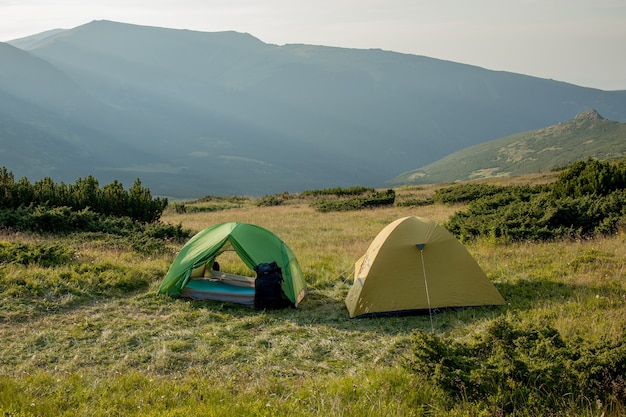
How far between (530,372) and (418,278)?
4387mm

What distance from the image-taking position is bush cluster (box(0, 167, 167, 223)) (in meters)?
21.2

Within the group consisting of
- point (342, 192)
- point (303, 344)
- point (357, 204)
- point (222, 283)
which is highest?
point (342, 192)

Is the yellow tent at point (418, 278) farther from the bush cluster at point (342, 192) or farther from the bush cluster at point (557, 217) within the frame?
the bush cluster at point (342, 192)

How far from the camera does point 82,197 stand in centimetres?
2273

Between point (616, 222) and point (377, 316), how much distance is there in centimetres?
945

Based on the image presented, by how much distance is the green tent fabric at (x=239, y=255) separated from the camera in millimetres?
10938

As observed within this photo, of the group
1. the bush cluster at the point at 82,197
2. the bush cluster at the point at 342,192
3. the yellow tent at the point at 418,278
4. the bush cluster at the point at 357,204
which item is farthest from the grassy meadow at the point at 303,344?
the bush cluster at the point at 342,192

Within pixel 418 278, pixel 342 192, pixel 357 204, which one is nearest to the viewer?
pixel 418 278

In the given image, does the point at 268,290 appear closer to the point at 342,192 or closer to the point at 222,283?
the point at 222,283

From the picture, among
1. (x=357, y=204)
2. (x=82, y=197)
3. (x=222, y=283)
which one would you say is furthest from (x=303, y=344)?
(x=357, y=204)

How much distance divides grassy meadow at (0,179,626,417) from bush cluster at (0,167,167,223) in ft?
30.4

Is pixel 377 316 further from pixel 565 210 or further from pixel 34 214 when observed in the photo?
pixel 34 214

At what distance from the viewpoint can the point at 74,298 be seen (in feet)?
34.3

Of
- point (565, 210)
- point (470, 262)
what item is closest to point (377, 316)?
point (470, 262)
